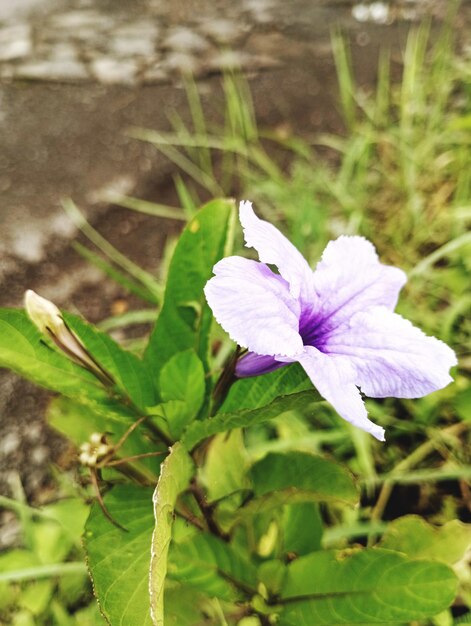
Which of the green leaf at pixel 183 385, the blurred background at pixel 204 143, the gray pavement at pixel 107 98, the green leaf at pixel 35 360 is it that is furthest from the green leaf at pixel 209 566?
the gray pavement at pixel 107 98

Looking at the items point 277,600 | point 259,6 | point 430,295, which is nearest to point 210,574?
point 277,600

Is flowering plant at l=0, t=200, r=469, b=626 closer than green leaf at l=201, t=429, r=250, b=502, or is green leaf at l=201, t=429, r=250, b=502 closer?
flowering plant at l=0, t=200, r=469, b=626

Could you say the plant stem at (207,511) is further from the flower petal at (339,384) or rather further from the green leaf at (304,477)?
the flower petal at (339,384)

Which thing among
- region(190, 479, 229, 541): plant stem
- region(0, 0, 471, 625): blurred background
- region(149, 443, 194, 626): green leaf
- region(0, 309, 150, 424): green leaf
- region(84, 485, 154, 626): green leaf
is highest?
region(0, 309, 150, 424): green leaf

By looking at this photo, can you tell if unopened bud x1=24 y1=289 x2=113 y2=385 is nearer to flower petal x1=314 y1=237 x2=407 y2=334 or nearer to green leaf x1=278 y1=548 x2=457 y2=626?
flower petal x1=314 y1=237 x2=407 y2=334

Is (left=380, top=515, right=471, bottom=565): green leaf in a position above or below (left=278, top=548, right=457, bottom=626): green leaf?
below

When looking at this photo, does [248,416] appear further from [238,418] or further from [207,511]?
[207,511]

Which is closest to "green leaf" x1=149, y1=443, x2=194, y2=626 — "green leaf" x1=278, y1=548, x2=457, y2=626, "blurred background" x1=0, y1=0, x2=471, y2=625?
"green leaf" x1=278, y1=548, x2=457, y2=626

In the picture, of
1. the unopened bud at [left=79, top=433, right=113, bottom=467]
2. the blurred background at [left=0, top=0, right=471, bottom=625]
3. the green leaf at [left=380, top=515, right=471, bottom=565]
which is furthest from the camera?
the blurred background at [left=0, top=0, right=471, bottom=625]

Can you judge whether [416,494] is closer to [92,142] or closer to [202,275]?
[202,275]
